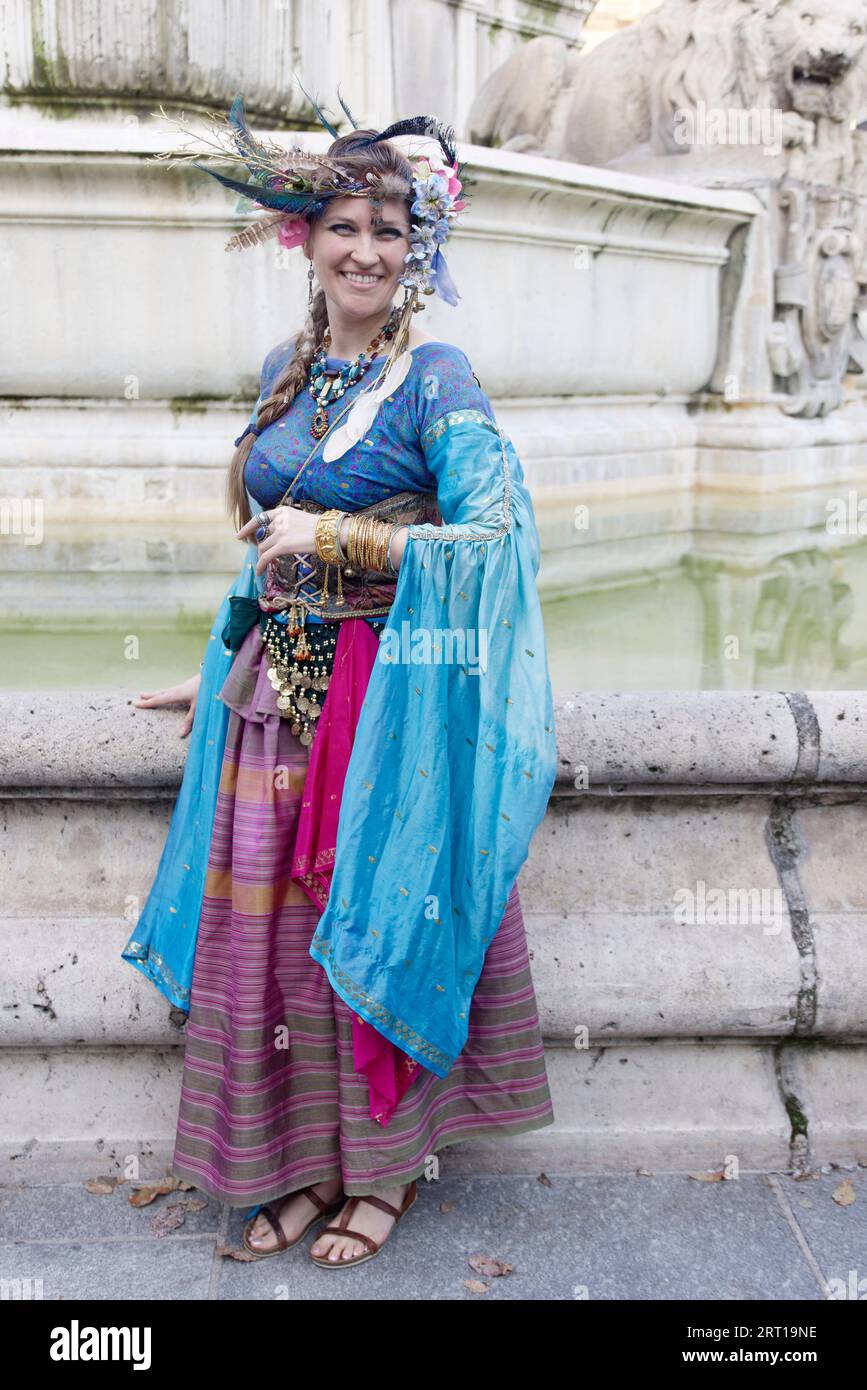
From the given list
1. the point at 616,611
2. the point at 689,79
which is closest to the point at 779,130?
the point at 689,79

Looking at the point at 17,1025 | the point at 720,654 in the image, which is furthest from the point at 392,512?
the point at 720,654

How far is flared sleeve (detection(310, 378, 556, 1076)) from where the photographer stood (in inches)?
85.8

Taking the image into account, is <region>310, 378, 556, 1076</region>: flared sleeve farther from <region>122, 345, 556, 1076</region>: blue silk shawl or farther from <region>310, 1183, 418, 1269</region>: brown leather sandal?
<region>310, 1183, 418, 1269</region>: brown leather sandal

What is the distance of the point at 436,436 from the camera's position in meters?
2.23

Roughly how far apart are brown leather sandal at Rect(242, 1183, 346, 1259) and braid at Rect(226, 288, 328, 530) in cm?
137

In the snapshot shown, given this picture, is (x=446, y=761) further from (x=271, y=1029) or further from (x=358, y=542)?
(x=271, y=1029)

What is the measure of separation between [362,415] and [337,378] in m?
0.15

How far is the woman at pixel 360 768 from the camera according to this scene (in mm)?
2199

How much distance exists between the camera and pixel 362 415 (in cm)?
230

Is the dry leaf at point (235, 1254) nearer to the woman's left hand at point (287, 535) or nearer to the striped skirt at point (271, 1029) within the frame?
the striped skirt at point (271, 1029)

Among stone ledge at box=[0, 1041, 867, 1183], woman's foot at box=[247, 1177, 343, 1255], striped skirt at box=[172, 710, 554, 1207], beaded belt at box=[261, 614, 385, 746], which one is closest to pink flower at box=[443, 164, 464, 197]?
beaded belt at box=[261, 614, 385, 746]

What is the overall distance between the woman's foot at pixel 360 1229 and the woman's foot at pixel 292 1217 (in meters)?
0.04

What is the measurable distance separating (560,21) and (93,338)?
6.22 metres

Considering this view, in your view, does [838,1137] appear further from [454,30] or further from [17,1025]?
[454,30]
